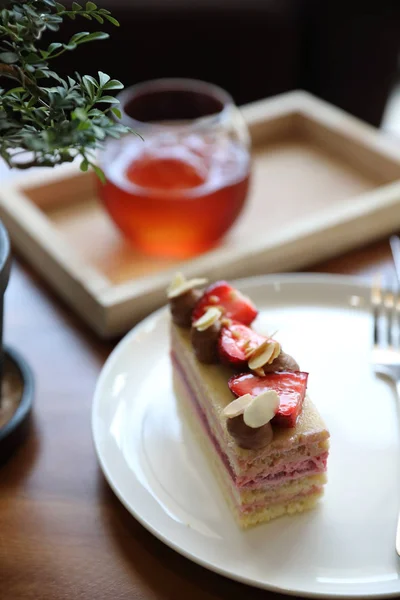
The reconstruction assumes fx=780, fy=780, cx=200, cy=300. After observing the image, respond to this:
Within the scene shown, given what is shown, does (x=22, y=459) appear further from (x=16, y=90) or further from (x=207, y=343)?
(x=16, y=90)

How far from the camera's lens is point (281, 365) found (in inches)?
33.3

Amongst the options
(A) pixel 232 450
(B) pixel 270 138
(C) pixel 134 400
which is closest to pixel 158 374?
(C) pixel 134 400

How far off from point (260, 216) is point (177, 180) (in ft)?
0.73

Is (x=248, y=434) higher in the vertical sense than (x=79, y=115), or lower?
lower

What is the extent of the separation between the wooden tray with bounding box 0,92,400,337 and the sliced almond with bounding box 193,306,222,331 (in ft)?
0.73

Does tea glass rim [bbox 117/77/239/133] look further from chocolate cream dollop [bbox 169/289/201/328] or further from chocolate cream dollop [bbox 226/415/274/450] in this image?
chocolate cream dollop [bbox 226/415/274/450]

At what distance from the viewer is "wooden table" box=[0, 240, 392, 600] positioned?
800 millimetres

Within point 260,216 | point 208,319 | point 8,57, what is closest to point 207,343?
point 208,319

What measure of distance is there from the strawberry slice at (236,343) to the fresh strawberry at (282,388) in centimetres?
2

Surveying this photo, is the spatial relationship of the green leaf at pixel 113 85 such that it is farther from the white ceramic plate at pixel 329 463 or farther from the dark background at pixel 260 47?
the dark background at pixel 260 47

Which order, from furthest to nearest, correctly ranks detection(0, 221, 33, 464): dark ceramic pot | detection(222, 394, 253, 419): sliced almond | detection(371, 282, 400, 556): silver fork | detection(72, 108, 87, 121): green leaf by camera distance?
detection(371, 282, 400, 556): silver fork
detection(0, 221, 33, 464): dark ceramic pot
detection(222, 394, 253, 419): sliced almond
detection(72, 108, 87, 121): green leaf

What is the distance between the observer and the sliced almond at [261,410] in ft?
2.50

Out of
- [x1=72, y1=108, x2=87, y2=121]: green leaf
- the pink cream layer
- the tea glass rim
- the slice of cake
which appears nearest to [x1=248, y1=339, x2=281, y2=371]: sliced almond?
the slice of cake

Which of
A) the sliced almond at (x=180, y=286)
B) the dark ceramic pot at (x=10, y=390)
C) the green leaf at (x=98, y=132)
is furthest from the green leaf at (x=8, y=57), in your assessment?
the sliced almond at (x=180, y=286)
